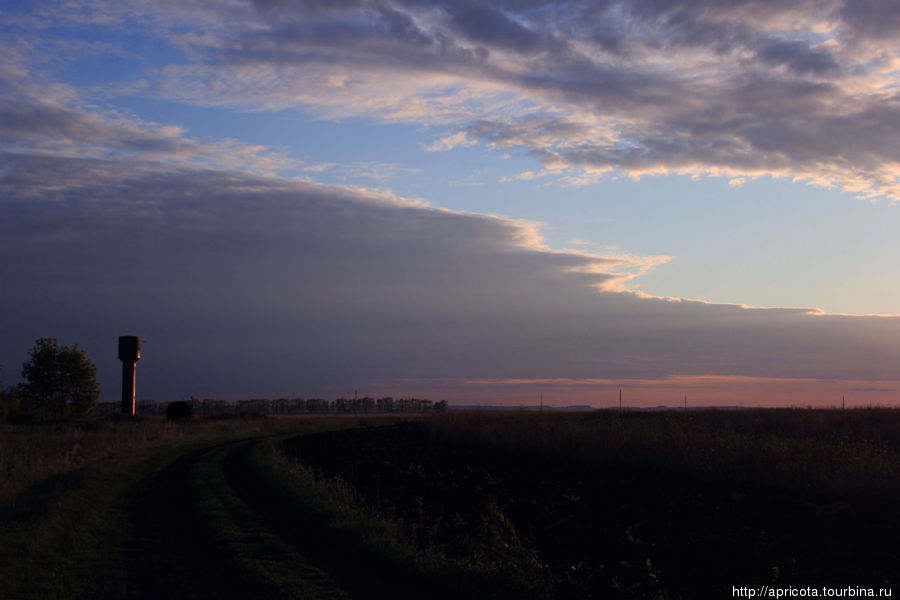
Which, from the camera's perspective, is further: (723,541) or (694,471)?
(694,471)

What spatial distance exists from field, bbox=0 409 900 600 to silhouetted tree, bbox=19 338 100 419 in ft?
167

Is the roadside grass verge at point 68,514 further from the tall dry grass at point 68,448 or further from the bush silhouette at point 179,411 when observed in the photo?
the bush silhouette at point 179,411

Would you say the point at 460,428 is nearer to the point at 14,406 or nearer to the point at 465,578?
the point at 465,578

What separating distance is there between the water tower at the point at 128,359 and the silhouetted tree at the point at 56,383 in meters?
8.67

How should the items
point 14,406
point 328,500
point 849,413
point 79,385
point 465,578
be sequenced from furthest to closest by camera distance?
point 79,385, point 14,406, point 849,413, point 328,500, point 465,578

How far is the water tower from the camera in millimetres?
64875

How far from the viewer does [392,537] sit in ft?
37.9

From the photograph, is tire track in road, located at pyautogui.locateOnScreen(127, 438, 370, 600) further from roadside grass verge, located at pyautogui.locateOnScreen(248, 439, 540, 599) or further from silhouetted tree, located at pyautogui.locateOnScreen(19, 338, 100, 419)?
silhouetted tree, located at pyautogui.locateOnScreen(19, 338, 100, 419)

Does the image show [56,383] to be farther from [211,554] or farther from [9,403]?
[211,554]

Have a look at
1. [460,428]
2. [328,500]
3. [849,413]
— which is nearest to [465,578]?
[328,500]

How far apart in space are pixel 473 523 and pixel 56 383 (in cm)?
7011

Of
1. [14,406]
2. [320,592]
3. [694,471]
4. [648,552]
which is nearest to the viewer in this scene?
[320,592]

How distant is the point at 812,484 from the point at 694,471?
10.7 feet

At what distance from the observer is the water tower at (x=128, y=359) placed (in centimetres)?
6488
